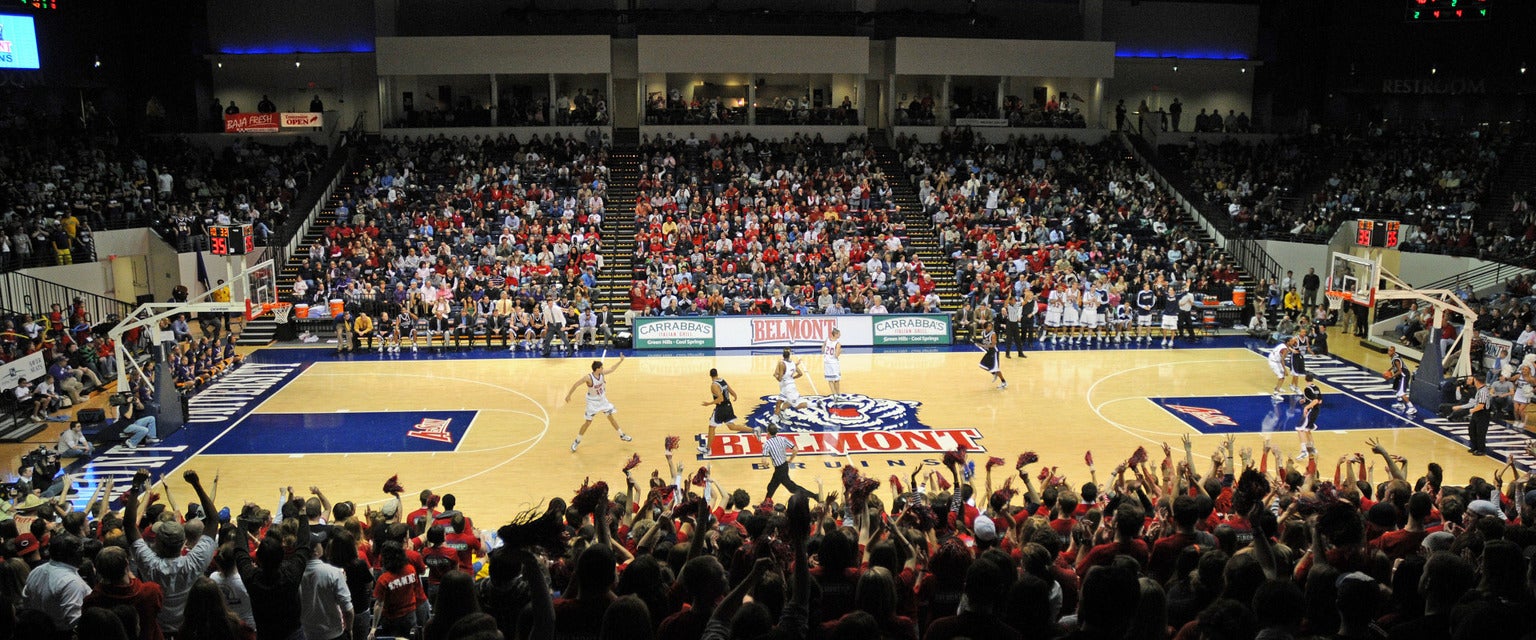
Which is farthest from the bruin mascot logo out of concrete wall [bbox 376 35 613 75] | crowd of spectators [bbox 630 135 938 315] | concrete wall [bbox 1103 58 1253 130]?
concrete wall [bbox 1103 58 1253 130]

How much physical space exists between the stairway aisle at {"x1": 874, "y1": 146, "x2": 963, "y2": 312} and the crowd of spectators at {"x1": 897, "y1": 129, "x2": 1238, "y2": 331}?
313 mm

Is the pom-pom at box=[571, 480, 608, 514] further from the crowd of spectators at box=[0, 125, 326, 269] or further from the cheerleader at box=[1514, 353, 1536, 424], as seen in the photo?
the crowd of spectators at box=[0, 125, 326, 269]

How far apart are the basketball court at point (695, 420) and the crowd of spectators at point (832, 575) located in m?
6.79

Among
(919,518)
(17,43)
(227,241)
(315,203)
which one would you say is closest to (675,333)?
(227,241)

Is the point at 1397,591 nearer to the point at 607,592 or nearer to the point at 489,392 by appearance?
the point at 607,592

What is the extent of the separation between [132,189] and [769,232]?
62.9ft

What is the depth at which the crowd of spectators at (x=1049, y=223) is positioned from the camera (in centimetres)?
3020

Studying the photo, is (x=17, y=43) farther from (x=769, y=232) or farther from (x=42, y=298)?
(x=769, y=232)

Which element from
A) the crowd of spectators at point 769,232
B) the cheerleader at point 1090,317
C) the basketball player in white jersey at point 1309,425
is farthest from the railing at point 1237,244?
the basketball player in white jersey at point 1309,425

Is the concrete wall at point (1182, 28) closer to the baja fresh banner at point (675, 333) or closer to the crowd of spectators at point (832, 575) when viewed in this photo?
the baja fresh banner at point (675, 333)

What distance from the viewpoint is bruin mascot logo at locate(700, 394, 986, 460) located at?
17.9 m

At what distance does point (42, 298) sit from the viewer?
26969mm

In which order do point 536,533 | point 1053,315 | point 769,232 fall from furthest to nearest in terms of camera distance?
point 769,232 < point 1053,315 < point 536,533

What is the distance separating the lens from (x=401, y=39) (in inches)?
1523
